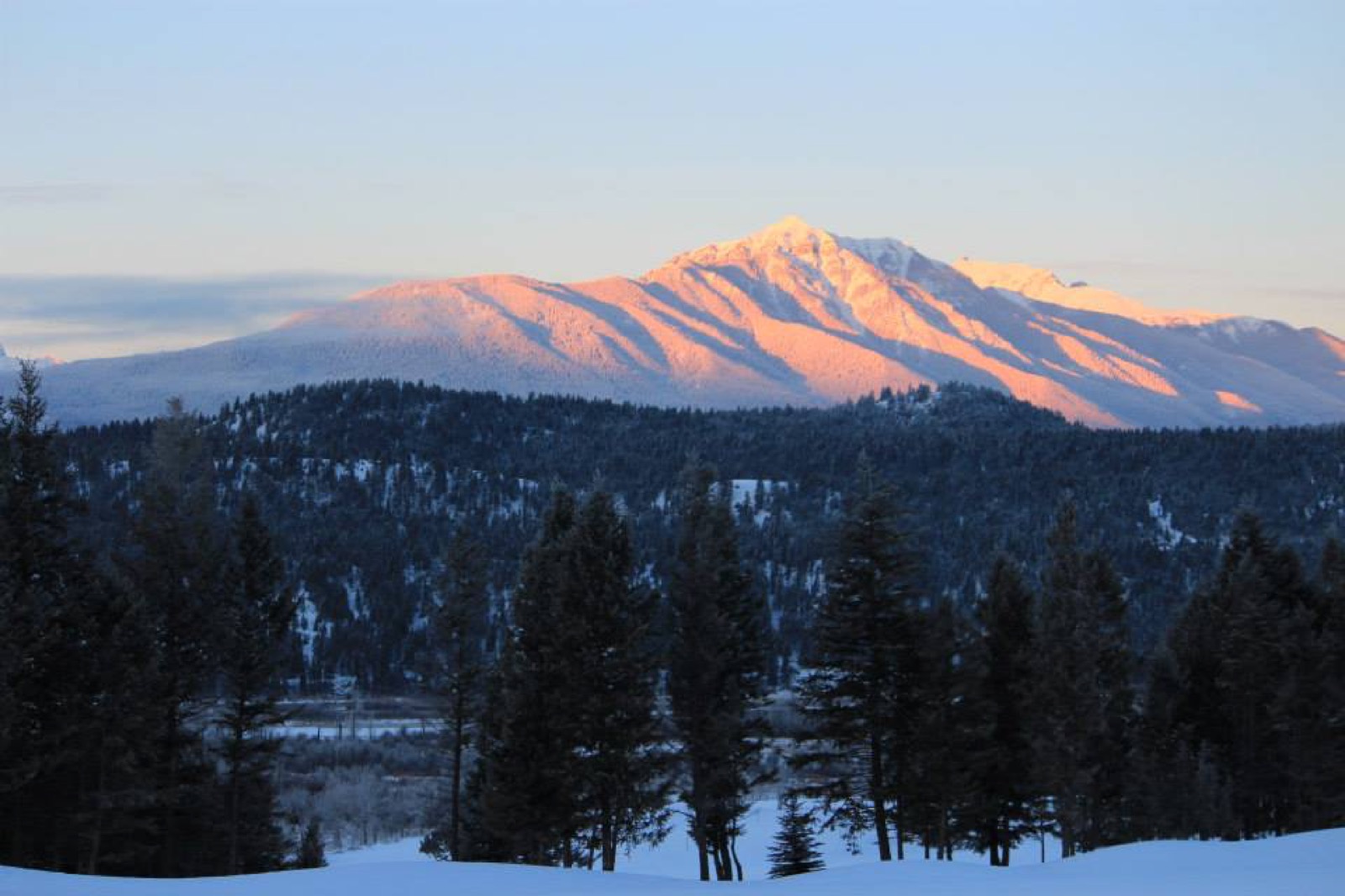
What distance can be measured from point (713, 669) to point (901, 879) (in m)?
15.0

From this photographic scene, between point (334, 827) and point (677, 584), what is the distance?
76.8 feet

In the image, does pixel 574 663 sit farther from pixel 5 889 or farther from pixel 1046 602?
pixel 5 889

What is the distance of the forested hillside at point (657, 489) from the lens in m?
122

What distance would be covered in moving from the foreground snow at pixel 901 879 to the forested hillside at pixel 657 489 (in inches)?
2969

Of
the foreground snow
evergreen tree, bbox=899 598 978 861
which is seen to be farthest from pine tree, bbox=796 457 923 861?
the foreground snow

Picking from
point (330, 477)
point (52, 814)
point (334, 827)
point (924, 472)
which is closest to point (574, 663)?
point (52, 814)

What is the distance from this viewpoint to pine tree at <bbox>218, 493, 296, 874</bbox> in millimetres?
42000

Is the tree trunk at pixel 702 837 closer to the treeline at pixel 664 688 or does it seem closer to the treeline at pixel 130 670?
the treeline at pixel 664 688

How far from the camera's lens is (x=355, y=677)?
111125mm

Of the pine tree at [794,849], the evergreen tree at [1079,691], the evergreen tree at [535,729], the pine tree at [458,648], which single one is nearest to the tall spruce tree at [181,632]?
the pine tree at [458,648]

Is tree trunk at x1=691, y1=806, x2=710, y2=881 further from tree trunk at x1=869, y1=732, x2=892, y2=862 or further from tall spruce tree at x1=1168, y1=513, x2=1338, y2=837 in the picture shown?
tall spruce tree at x1=1168, y1=513, x2=1338, y2=837

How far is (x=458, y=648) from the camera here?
4644cm

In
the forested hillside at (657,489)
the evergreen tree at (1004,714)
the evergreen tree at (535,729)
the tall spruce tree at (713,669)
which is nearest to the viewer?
the evergreen tree at (535,729)

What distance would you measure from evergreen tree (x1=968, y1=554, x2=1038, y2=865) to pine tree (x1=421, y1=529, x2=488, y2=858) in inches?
527
